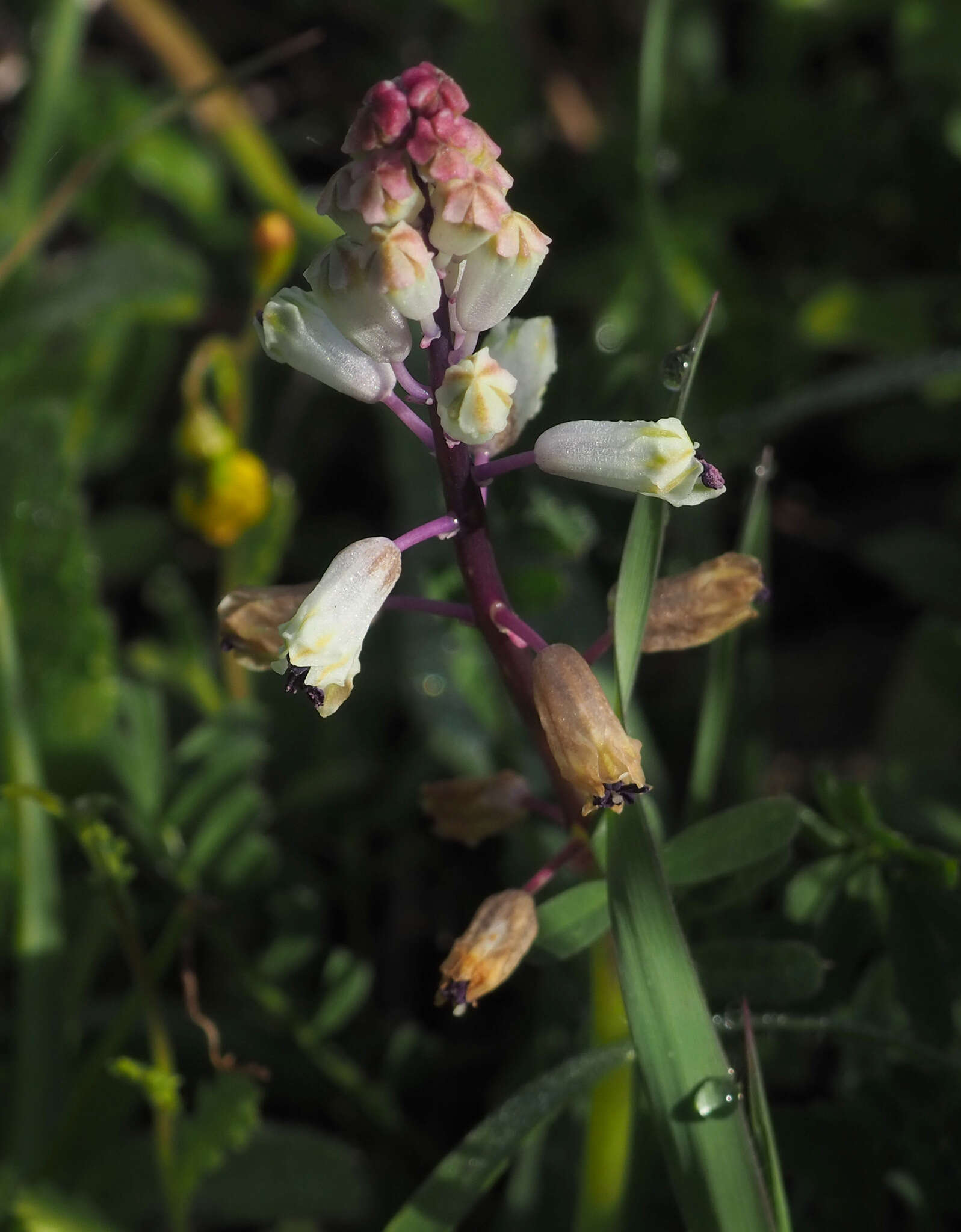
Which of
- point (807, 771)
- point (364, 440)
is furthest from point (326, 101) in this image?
point (807, 771)

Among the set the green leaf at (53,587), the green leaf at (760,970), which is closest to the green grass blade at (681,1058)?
the green leaf at (760,970)

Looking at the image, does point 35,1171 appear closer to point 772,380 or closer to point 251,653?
point 251,653

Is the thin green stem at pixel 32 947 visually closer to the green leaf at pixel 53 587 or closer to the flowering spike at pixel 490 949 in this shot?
the green leaf at pixel 53 587

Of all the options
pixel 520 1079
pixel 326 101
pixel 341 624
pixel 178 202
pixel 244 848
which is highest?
pixel 326 101

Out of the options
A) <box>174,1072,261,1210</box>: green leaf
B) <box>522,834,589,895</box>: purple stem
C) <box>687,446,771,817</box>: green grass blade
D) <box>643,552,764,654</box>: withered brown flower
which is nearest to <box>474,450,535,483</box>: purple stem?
<box>643,552,764,654</box>: withered brown flower

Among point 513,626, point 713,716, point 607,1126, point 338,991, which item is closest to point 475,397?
point 513,626

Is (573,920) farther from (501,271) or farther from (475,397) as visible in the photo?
(501,271)

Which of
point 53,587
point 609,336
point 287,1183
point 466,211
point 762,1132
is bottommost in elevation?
point 287,1183
